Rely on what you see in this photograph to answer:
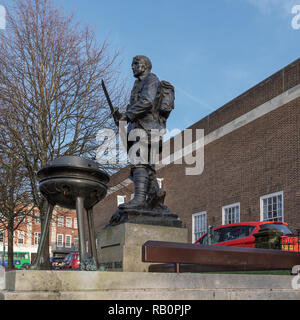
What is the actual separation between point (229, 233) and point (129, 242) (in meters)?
8.76

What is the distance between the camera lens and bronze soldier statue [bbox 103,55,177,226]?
20.4 feet

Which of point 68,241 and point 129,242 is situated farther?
point 68,241

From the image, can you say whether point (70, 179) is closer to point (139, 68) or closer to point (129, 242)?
point (129, 242)

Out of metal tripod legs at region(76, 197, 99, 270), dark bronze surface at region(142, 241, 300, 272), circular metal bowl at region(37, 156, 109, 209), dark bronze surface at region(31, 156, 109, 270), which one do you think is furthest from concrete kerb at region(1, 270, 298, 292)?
circular metal bowl at region(37, 156, 109, 209)

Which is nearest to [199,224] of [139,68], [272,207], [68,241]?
[272,207]

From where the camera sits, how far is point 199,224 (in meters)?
24.4

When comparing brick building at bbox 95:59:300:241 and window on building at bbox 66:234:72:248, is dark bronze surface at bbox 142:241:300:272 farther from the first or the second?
window on building at bbox 66:234:72:248

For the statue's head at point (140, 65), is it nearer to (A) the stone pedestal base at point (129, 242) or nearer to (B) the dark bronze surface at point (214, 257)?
(A) the stone pedestal base at point (129, 242)

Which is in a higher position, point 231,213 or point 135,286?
point 231,213

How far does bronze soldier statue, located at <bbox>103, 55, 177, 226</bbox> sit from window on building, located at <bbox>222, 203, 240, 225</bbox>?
1507 cm

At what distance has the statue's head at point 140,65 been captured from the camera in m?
6.92

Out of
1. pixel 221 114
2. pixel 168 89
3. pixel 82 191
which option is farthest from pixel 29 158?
pixel 221 114

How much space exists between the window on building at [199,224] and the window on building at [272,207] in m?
4.94
